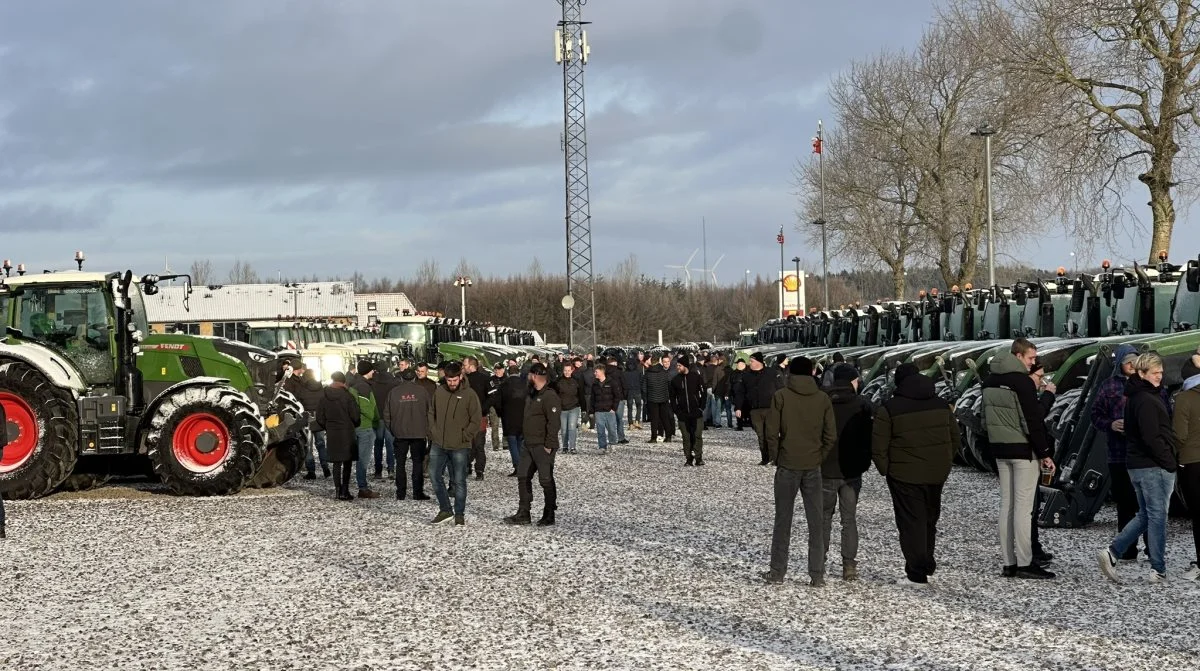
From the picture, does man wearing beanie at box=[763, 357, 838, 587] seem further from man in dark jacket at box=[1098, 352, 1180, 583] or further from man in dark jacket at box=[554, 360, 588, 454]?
man in dark jacket at box=[554, 360, 588, 454]

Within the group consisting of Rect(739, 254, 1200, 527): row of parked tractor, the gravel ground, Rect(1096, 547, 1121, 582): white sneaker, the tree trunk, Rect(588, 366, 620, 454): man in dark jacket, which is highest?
the tree trunk

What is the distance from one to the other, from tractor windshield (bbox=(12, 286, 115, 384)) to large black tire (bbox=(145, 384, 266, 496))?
1.30 m

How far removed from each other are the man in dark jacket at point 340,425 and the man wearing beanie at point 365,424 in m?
0.22

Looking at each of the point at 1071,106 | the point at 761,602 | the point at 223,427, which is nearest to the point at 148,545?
the point at 223,427

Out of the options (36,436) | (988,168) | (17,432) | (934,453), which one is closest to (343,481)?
(36,436)

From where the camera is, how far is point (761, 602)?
1035 centimetres

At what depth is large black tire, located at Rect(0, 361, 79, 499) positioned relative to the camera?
17328mm

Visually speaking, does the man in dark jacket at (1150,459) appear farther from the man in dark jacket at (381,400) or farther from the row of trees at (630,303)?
the row of trees at (630,303)

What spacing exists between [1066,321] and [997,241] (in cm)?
2824

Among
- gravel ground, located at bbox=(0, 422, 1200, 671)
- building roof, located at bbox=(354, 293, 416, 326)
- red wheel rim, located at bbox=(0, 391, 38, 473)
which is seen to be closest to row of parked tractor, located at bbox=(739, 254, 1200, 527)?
gravel ground, located at bbox=(0, 422, 1200, 671)

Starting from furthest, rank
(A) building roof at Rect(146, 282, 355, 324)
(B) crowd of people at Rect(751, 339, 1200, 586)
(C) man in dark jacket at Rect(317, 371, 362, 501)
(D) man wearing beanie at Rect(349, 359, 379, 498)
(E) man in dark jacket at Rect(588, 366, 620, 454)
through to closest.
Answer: (A) building roof at Rect(146, 282, 355, 324)
(E) man in dark jacket at Rect(588, 366, 620, 454)
(D) man wearing beanie at Rect(349, 359, 379, 498)
(C) man in dark jacket at Rect(317, 371, 362, 501)
(B) crowd of people at Rect(751, 339, 1200, 586)

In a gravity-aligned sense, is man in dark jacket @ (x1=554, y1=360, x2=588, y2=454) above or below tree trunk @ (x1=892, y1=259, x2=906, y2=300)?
below

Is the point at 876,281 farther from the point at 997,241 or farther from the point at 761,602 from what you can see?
the point at 761,602

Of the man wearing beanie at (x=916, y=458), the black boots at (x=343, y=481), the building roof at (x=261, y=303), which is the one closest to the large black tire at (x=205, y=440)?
the black boots at (x=343, y=481)
